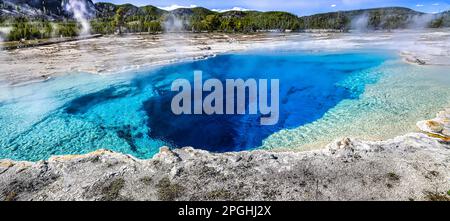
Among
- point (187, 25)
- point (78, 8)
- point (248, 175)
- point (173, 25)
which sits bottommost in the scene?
point (248, 175)

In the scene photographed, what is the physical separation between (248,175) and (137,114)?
899 centimetres

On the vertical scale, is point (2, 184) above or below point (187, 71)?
below

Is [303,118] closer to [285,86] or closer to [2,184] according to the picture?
[285,86]

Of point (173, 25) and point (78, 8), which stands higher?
point (78, 8)

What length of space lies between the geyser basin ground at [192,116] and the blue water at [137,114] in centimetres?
4

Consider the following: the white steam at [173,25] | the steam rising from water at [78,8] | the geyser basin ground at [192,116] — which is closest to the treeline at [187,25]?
the white steam at [173,25]

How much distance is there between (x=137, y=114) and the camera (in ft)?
49.2

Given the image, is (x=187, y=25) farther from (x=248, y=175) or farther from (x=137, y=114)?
(x=248, y=175)

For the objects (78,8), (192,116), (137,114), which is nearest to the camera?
(192,116)

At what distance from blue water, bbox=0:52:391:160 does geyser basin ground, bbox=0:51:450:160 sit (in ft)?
0.14

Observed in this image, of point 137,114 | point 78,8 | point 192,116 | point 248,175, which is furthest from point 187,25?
point 248,175
